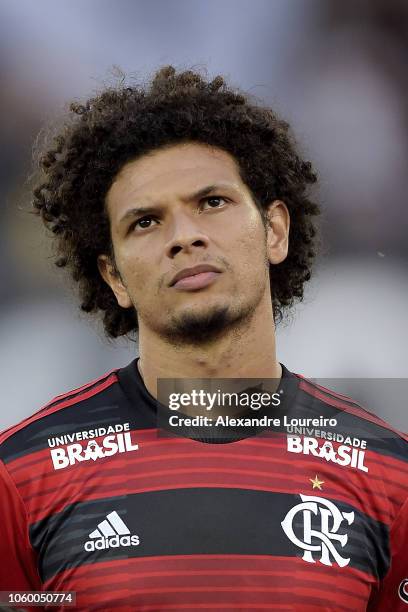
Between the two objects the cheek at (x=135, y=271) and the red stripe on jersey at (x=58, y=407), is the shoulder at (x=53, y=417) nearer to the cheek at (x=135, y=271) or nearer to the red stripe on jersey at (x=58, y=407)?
the red stripe on jersey at (x=58, y=407)

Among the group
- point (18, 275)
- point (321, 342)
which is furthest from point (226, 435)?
point (18, 275)

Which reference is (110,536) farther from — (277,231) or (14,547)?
(277,231)

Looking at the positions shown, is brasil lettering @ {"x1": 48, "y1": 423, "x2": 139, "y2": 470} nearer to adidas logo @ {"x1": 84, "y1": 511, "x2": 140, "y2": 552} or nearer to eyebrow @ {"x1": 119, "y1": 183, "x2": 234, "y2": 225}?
adidas logo @ {"x1": 84, "y1": 511, "x2": 140, "y2": 552}

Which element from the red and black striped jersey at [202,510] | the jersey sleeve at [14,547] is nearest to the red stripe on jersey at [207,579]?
the red and black striped jersey at [202,510]

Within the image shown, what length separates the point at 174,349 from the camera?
234 cm

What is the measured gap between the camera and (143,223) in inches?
93.8

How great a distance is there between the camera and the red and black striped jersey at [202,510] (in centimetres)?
208

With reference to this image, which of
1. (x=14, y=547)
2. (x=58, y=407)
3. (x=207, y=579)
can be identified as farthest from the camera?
(x=58, y=407)

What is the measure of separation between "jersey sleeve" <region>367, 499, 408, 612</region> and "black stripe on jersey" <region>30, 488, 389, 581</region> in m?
0.03

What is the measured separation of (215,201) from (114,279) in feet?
1.37

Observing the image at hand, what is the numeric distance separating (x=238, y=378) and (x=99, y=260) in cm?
64

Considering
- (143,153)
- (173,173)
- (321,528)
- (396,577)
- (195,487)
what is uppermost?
(143,153)

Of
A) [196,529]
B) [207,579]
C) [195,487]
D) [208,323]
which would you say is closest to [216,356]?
[208,323]

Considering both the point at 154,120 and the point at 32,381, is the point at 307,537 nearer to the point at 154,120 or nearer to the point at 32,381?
the point at 154,120
